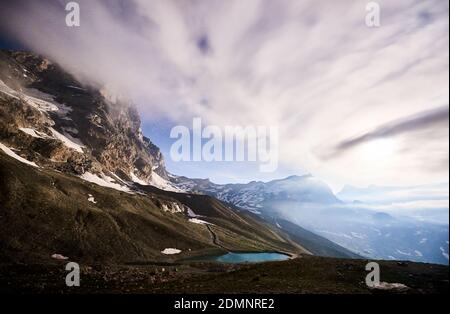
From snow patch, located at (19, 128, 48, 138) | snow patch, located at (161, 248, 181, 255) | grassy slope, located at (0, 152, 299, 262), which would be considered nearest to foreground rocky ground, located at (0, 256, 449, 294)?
grassy slope, located at (0, 152, 299, 262)

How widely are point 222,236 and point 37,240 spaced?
10033cm

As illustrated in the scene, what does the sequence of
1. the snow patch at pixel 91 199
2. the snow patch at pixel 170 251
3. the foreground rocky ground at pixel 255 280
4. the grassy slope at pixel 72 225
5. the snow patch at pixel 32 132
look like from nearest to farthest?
the foreground rocky ground at pixel 255 280
the grassy slope at pixel 72 225
the snow patch at pixel 170 251
the snow patch at pixel 91 199
the snow patch at pixel 32 132

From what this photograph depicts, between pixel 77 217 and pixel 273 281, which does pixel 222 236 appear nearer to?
pixel 77 217

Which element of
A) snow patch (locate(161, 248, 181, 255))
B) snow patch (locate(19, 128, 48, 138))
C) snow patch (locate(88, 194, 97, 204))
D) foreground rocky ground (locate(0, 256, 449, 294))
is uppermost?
snow patch (locate(19, 128, 48, 138))

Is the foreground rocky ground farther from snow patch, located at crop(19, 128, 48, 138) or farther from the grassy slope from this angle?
snow patch, located at crop(19, 128, 48, 138)

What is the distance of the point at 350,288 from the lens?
3488 centimetres

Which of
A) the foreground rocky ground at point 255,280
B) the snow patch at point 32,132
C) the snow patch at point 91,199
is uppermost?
the snow patch at point 32,132

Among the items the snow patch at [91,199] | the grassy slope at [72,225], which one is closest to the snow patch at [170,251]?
the grassy slope at [72,225]

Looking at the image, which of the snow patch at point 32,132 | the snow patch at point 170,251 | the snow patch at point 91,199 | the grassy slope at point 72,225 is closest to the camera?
the grassy slope at point 72,225

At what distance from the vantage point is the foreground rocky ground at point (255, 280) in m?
34.3

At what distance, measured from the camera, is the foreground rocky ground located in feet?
113

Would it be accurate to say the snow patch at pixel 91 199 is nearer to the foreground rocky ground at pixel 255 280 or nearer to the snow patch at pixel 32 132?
the foreground rocky ground at pixel 255 280
